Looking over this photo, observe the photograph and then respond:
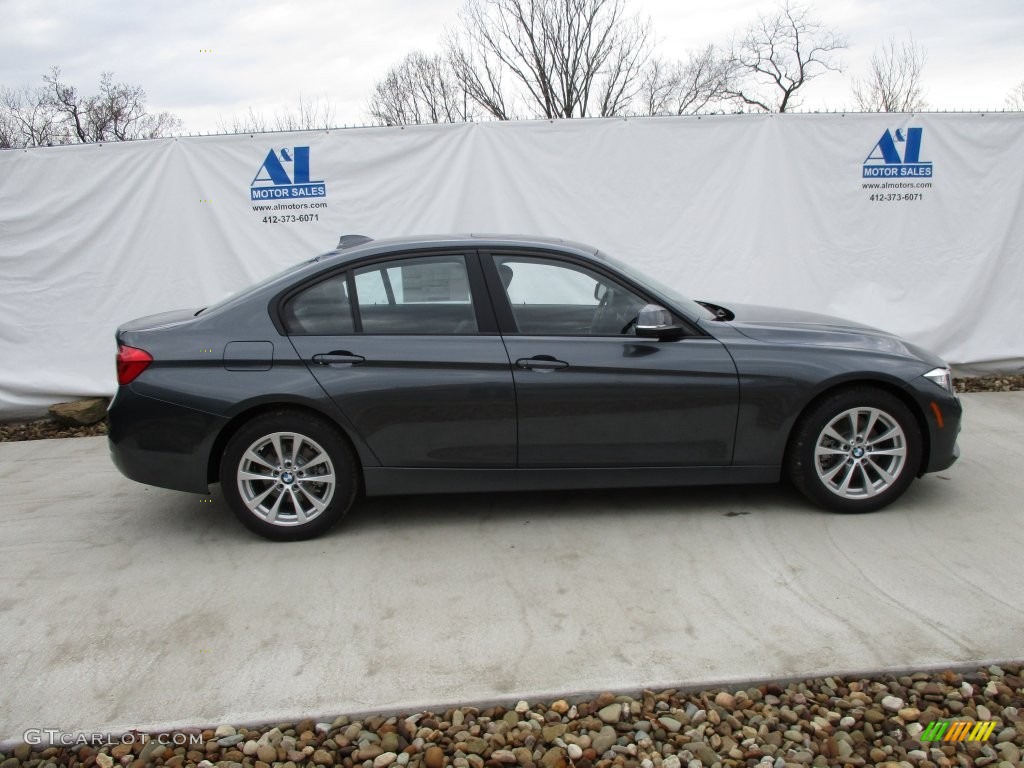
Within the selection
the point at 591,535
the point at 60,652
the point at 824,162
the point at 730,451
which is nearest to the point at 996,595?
the point at 730,451

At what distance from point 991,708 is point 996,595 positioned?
0.89 m

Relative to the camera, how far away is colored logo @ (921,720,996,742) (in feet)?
8.90

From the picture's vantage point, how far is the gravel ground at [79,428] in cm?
710

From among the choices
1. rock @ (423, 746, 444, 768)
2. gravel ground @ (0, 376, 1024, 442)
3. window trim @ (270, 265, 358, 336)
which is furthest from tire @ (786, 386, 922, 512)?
gravel ground @ (0, 376, 1024, 442)

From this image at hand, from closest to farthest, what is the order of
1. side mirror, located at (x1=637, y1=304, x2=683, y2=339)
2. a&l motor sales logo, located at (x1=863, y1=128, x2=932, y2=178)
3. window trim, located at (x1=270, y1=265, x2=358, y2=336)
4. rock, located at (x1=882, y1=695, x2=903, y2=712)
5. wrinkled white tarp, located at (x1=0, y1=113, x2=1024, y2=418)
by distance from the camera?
rock, located at (x1=882, y1=695, x2=903, y2=712)
side mirror, located at (x1=637, y1=304, x2=683, y2=339)
window trim, located at (x1=270, y1=265, x2=358, y2=336)
wrinkled white tarp, located at (x1=0, y1=113, x2=1024, y2=418)
a&l motor sales logo, located at (x1=863, y1=128, x2=932, y2=178)

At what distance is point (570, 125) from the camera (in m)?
7.30

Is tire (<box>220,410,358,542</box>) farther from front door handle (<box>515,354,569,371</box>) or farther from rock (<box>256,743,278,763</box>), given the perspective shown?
rock (<box>256,743,278,763</box>)

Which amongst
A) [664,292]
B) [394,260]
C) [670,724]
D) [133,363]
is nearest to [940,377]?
[664,292]

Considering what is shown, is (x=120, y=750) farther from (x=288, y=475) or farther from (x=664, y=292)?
(x=664, y=292)

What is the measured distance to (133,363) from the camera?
4.28 meters

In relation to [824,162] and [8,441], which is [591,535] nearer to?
Answer: [824,162]

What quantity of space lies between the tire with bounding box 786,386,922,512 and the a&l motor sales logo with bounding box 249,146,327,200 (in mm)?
4904

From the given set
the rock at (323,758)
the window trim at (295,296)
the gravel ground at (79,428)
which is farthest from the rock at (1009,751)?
the gravel ground at (79,428)

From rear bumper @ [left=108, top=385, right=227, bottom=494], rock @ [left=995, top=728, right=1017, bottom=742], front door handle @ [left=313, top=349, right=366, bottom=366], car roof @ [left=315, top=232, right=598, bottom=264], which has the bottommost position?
rock @ [left=995, top=728, right=1017, bottom=742]
